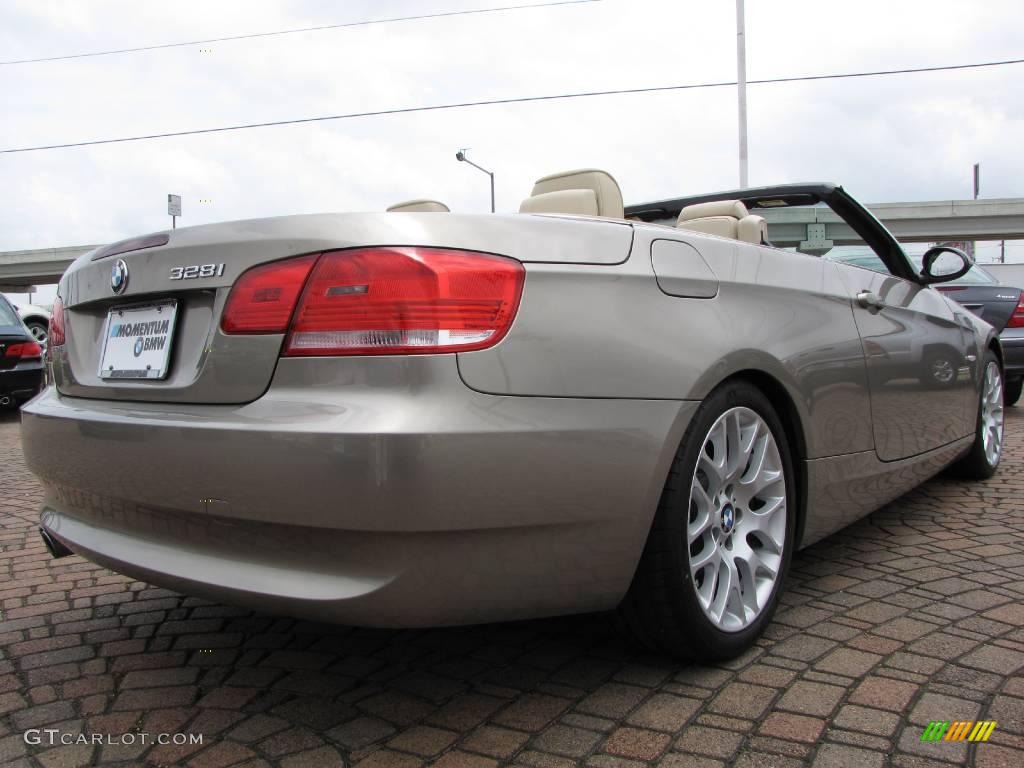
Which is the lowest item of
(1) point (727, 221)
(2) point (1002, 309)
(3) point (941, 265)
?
(2) point (1002, 309)

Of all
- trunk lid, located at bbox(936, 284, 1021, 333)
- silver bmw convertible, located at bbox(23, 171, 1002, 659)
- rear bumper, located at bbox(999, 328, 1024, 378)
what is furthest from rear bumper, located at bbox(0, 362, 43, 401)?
rear bumper, located at bbox(999, 328, 1024, 378)

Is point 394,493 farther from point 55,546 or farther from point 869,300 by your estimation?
point 869,300

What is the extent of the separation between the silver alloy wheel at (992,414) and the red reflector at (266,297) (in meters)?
3.88

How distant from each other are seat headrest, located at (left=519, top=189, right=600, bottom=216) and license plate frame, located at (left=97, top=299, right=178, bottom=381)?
129cm

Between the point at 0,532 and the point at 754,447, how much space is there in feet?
11.1

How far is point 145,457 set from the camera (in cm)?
197

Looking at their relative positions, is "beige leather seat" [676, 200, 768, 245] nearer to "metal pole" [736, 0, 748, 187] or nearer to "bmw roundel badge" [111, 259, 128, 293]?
"bmw roundel badge" [111, 259, 128, 293]

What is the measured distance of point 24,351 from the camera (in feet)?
29.1

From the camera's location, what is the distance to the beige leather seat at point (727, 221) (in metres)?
3.22

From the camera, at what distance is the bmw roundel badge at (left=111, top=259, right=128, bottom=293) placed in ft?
7.23

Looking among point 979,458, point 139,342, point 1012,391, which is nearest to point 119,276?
point 139,342

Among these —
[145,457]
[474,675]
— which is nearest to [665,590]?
[474,675]

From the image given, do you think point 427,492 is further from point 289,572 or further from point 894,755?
point 894,755

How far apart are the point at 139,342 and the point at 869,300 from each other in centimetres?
242
